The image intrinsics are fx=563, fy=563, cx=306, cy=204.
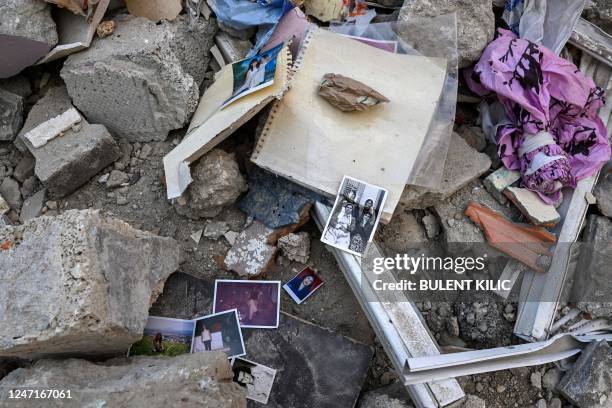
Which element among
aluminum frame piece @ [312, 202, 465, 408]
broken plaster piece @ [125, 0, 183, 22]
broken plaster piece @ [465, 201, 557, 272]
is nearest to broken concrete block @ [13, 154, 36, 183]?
broken plaster piece @ [125, 0, 183, 22]

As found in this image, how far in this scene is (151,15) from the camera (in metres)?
2.62

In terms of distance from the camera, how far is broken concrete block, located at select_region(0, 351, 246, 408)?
5.77 feet

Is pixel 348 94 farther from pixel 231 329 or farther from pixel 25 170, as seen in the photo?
pixel 25 170

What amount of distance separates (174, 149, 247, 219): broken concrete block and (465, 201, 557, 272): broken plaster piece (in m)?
1.06

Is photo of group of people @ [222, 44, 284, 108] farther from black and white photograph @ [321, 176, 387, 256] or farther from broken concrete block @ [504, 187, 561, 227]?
broken concrete block @ [504, 187, 561, 227]

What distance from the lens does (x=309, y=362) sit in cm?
229

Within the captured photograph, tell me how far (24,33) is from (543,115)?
7.51 feet

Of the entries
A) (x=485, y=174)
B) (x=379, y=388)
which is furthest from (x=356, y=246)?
(x=485, y=174)

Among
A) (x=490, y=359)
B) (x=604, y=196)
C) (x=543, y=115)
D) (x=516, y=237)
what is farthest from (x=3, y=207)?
(x=604, y=196)

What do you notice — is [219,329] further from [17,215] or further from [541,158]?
[541,158]

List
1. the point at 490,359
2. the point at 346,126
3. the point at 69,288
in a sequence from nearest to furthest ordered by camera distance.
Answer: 1. the point at 69,288
2. the point at 490,359
3. the point at 346,126

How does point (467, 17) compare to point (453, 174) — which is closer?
point (453, 174)

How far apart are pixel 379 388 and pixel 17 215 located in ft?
5.80

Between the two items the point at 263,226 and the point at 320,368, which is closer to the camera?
the point at 320,368
